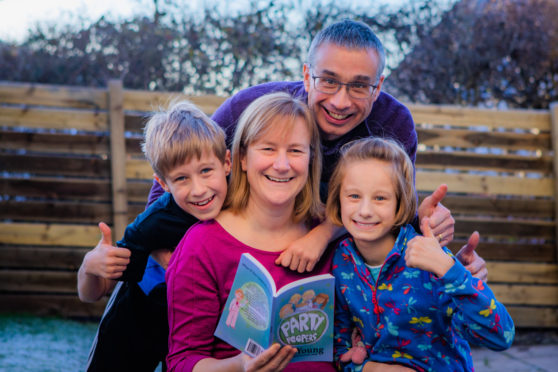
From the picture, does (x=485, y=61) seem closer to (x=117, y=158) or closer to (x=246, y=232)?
(x=117, y=158)

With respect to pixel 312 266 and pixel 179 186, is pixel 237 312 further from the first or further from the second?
pixel 179 186

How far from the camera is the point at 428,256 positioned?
1759 millimetres

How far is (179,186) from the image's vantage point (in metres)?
2.11

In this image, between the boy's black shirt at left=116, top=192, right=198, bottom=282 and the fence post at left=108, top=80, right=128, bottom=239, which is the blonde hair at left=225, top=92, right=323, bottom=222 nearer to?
the boy's black shirt at left=116, top=192, right=198, bottom=282

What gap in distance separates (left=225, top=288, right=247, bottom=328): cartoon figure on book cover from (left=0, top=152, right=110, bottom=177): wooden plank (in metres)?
2.96

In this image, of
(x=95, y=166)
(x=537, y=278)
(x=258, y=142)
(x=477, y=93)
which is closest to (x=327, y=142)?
(x=258, y=142)

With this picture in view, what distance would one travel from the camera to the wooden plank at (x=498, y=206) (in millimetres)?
4570

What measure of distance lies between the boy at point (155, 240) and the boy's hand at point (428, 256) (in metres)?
0.78

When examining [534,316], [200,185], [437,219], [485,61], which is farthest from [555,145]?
[200,185]

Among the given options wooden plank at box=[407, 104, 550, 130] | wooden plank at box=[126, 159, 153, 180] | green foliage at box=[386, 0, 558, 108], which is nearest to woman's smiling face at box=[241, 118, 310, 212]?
wooden plank at box=[126, 159, 153, 180]

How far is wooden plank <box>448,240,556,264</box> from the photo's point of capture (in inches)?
181

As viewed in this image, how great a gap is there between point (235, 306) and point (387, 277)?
0.59 meters

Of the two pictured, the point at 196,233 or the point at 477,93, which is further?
the point at 477,93

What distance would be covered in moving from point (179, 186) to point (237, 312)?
58 centimetres
